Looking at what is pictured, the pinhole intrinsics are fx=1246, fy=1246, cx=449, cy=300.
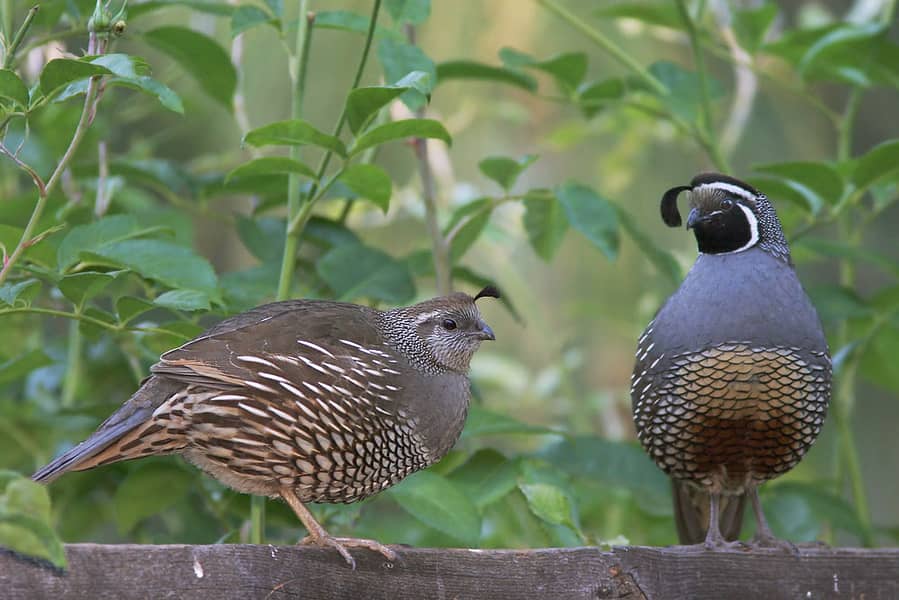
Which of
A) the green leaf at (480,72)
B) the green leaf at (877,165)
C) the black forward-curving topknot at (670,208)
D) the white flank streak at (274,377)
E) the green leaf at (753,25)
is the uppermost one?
the green leaf at (753,25)

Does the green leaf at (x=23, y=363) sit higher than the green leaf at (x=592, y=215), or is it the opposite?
the green leaf at (x=592, y=215)

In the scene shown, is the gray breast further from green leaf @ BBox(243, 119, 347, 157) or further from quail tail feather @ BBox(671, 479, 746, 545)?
green leaf @ BBox(243, 119, 347, 157)

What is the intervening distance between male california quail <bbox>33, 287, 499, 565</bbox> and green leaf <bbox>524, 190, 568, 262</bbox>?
2.53 feet

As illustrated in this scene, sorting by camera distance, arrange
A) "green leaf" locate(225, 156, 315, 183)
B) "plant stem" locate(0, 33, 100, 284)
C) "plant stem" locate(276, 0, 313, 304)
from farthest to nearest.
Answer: "plant stem" locate(276, 0, 313, 304) → "green leaf" locate(225, 156, 315, 183) → "plant stem" locate(0, 33, 100, 284)

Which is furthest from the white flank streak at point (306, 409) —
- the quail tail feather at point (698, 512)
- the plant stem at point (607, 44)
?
the plant stem at point (607, 44)

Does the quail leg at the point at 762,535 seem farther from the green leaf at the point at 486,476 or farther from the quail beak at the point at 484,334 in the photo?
the quail beak at the point at 484,334

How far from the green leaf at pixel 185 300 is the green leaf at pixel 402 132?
0.43 m

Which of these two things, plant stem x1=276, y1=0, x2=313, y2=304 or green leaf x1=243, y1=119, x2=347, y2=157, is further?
plant stem x1=276, y1=0, x2=313, y2=304

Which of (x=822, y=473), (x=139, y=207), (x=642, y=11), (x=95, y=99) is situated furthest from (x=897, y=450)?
(x=95, y=99)

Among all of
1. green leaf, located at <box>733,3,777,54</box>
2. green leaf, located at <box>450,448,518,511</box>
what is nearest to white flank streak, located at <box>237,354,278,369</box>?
green leaf, located at <box>450,448,518,511</box>

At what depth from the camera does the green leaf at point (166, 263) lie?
95.5 inches

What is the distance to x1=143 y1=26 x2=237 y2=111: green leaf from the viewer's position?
9.57 ft

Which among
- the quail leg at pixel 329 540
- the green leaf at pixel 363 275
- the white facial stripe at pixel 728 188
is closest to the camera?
the quail leg at pixel 329 540

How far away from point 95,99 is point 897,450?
448cm
